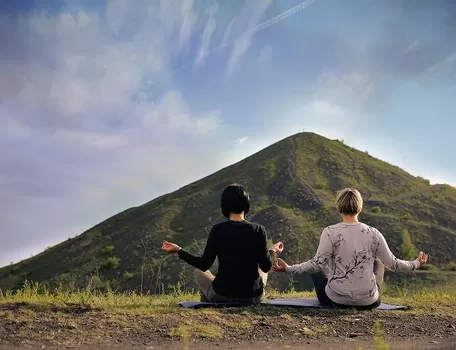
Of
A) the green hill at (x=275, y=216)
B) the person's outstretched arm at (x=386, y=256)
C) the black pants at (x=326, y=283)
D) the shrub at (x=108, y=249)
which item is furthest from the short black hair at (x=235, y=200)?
the shrub at (x=108, y=249)

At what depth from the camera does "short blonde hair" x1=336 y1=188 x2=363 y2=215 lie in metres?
8.27

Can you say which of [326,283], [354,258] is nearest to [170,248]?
[326,283]

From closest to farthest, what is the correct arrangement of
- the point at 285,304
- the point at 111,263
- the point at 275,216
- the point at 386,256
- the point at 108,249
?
the point at 386,256
the point at 285,304
the point at 111,263
the point at 275,216
the point at 108,249

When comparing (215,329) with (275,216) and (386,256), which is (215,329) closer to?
(386,256)

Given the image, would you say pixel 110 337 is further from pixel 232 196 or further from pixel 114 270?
pixel 114 270

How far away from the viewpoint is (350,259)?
8281 mm

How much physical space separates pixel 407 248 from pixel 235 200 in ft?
119

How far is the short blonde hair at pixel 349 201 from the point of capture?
8273 mm

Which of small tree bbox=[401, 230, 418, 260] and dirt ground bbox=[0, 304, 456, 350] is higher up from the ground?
small tree bbox=[401, 230, 418, 260]

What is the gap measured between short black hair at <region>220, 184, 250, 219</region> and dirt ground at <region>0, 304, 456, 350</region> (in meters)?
1.37

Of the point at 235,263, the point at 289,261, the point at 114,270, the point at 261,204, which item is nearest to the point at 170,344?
the point at 235,263

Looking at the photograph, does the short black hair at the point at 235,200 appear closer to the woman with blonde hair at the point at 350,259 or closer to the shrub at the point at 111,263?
the woman with blonde hair at the point at 350,259

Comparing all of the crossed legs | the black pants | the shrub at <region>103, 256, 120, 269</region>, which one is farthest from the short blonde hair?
the shrub at <region>103, 256, 120, 269</region>

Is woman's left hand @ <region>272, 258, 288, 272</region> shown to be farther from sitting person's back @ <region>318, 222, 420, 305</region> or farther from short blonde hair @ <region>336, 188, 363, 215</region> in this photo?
short blonde hair @ <region>336, 188, 363, 215</region>
